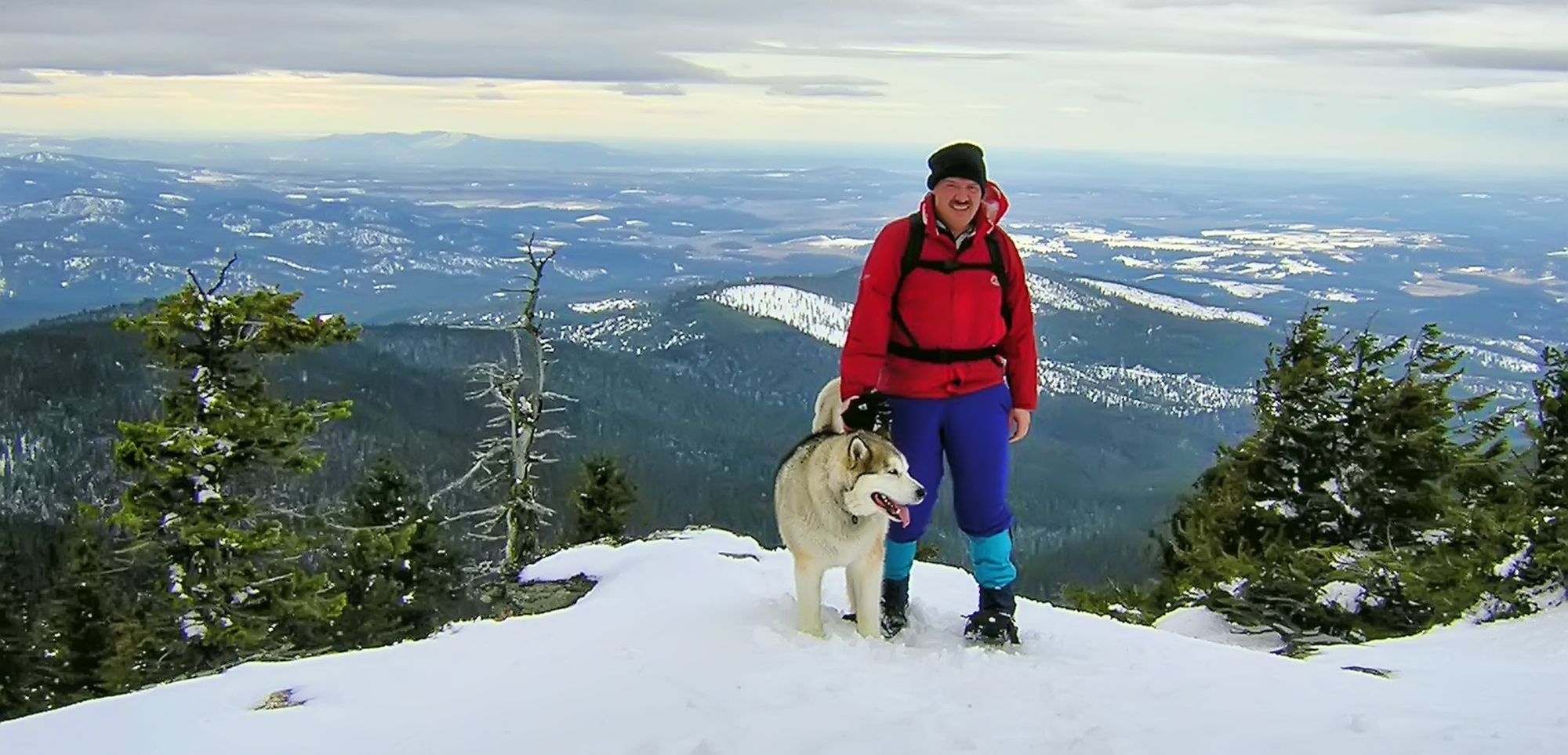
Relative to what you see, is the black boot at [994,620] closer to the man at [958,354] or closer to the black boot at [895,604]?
the man at [958,354]

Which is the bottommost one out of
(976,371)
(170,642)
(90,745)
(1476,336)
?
(1476,336)

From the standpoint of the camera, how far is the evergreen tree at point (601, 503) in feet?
105

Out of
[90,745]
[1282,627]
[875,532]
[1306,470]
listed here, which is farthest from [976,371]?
[1306,470]

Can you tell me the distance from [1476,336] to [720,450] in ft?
413

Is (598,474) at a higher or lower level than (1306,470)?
lower

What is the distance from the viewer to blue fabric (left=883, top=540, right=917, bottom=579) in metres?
6.60

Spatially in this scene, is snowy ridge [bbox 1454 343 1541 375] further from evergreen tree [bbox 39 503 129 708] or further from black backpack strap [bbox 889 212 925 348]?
black backpack strap [bbox 889 212 925 348]

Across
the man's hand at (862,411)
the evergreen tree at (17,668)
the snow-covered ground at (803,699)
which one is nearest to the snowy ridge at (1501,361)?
the evergreen tree at (17,668)

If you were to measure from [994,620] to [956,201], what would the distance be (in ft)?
8.83

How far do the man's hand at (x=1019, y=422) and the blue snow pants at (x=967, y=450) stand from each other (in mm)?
56

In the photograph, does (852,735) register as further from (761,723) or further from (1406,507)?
(1406,507)

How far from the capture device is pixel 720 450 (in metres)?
138

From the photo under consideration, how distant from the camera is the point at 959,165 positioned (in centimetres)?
557

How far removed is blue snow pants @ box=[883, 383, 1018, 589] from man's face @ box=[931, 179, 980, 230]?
3.51 ft
